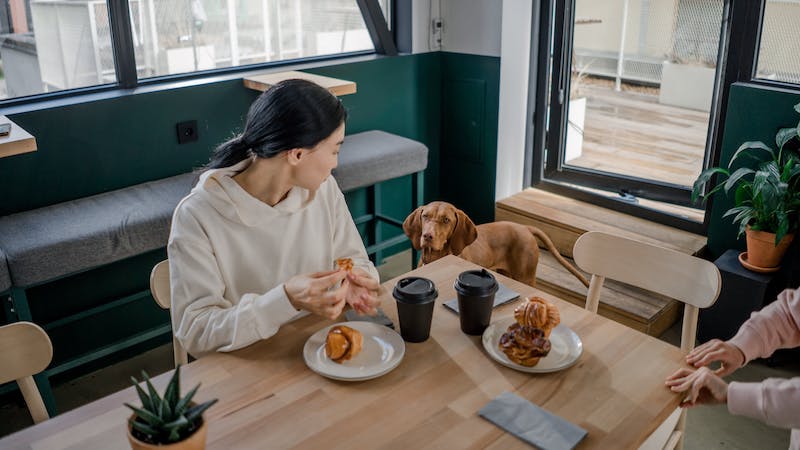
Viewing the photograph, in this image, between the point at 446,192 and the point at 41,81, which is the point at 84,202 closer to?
the point at 41,81

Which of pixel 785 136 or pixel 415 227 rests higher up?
pixel 785 136

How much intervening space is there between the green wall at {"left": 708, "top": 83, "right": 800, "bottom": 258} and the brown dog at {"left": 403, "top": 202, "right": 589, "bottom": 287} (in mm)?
753

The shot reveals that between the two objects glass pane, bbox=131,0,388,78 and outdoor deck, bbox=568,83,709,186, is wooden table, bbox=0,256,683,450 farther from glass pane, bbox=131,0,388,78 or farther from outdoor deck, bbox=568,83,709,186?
outdoor deck, bbox=568,83,709,186

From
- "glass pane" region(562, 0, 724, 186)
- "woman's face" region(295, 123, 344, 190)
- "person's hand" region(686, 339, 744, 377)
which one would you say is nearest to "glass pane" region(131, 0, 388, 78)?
"glass pane" region(562, 0, 724, 186)

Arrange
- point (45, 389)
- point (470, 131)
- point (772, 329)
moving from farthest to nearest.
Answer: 1. point (470, 131)
2. point (45, 389)
3. point (772, 329)

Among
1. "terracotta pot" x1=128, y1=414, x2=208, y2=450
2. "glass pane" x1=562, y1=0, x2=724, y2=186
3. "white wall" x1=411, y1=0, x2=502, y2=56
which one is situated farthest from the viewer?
"white wall" x1=411, y1=0, x2=502, y2=56

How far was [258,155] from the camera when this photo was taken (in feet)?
5.53

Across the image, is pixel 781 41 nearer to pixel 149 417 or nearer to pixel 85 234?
pixel 85 234

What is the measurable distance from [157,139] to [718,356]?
2.39 metres

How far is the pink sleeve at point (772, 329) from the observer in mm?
1592

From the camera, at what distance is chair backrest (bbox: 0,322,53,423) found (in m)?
1.45

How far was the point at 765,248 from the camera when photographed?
113 inches

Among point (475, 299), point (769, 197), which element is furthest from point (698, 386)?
point (769, 197)

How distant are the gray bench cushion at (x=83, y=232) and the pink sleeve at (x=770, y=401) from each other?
6.64 feet
